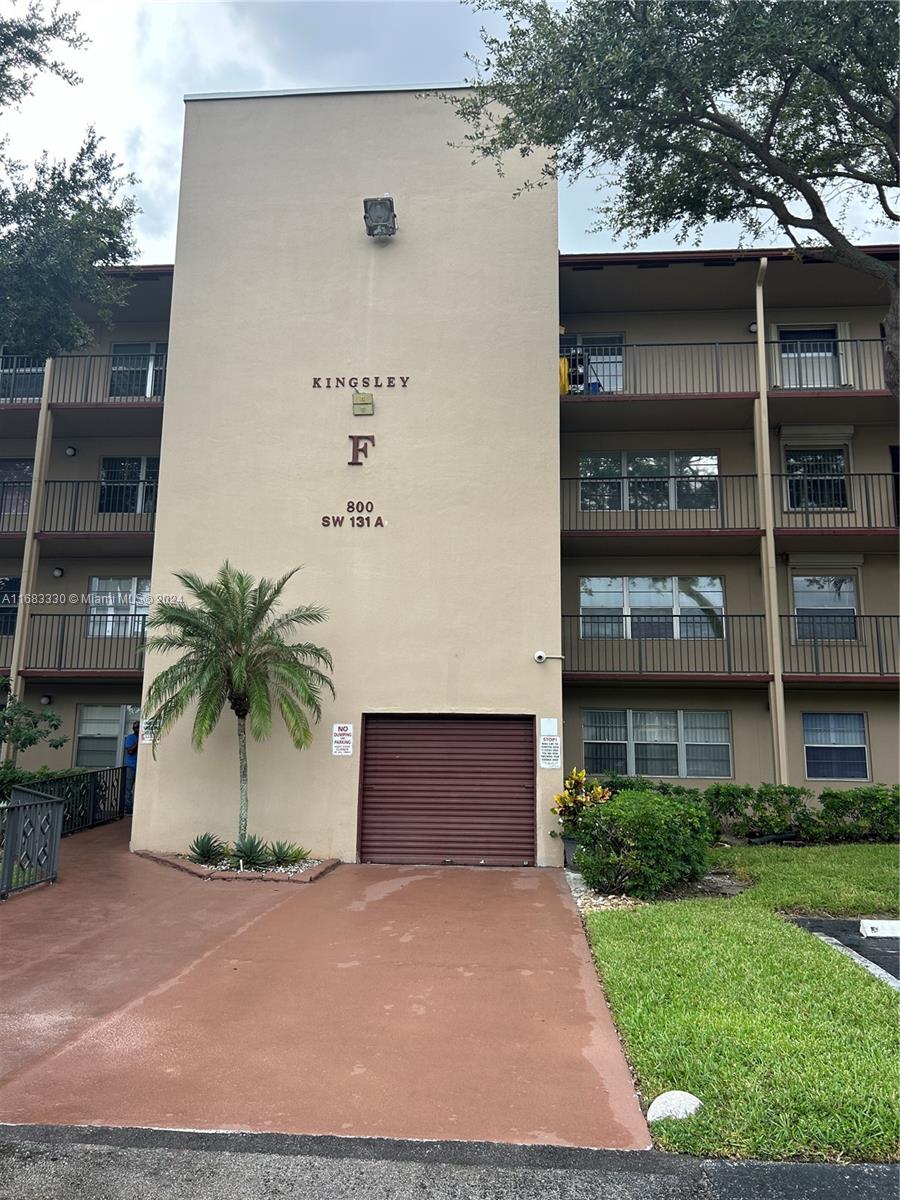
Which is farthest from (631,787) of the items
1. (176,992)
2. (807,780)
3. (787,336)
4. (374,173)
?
(374,173)

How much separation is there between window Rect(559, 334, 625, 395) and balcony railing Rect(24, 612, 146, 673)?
10658 mm

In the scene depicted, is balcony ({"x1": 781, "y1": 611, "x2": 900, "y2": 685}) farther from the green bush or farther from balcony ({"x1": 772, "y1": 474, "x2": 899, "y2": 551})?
the green bush

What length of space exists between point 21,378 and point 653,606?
14.9 m

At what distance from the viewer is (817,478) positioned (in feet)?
52.8

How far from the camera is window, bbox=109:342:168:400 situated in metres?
17.6

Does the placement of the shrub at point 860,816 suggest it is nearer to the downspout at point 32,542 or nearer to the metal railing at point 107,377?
the downspout at point 32,542

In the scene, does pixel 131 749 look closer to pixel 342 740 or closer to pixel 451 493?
pixel 342 740

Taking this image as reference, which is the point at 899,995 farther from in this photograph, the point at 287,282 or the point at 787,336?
the point at 787,336

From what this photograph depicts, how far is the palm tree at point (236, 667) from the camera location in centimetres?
1183

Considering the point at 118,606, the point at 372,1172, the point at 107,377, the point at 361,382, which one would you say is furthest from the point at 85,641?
the point at 372,1172

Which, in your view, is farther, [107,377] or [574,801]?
[107,377]

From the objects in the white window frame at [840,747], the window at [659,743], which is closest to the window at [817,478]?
the white window frame at [840,747]

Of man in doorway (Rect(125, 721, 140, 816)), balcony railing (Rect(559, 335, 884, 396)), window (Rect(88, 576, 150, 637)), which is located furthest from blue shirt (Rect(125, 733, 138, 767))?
balcony railing (Rect(559, 335, 884, 396))

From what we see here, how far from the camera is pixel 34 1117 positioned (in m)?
4.38
